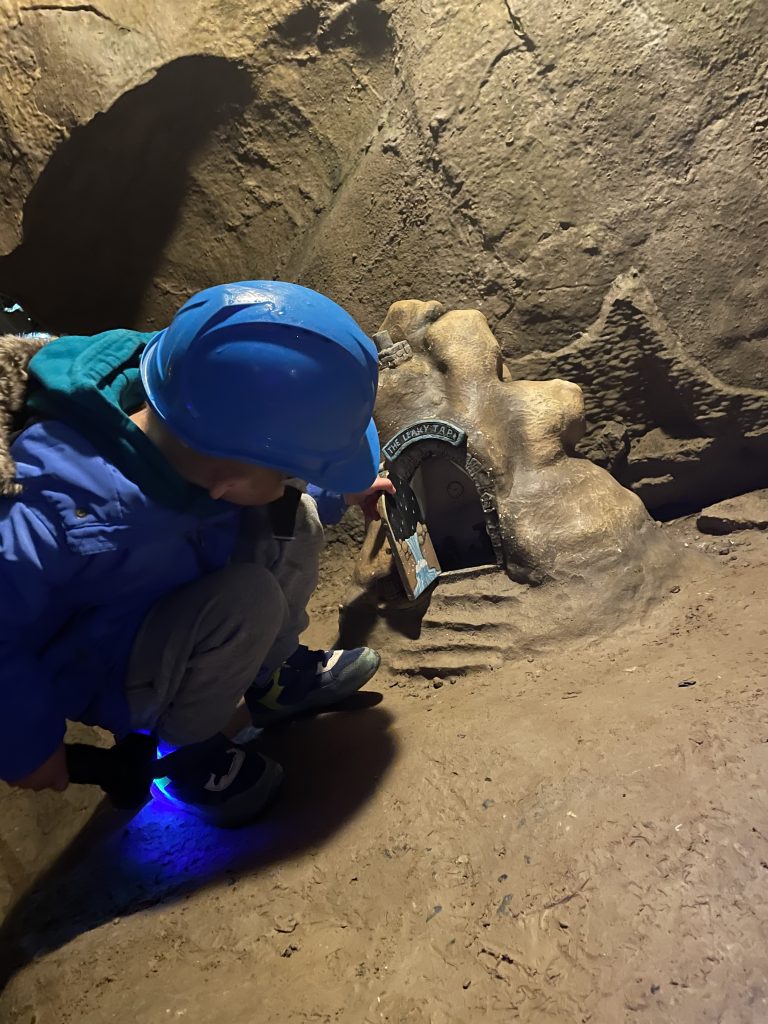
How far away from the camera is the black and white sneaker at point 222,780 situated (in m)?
1.93

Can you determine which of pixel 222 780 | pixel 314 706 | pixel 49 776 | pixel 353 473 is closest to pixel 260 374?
pixel 353 473

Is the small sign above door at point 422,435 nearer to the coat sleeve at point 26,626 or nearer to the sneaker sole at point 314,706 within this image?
the sneaker sole at point 314,706

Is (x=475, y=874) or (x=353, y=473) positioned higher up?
(x=353, y=473)

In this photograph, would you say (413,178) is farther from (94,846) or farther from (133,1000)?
(133,1000)

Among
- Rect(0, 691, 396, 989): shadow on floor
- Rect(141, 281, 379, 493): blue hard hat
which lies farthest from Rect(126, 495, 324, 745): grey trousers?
Rect(141, 281, 379, 493): blue hard hat

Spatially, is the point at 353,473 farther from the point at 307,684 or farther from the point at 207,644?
the point at 307,684

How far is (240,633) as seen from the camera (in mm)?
1820

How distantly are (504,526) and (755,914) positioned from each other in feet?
4.79

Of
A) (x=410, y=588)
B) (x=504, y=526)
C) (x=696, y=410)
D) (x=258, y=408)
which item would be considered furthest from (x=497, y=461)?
(x=258, y=408)

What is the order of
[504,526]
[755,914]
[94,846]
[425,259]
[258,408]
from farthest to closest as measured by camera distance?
[425,259] < [504,526] < [94,846] < [258,408] < [755,914]

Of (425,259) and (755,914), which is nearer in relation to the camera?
(755,914)

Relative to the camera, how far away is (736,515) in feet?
9.77

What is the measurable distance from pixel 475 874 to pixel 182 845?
2.91 ft

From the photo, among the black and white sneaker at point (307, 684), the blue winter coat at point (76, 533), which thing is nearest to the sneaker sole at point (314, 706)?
the black and white sneaker at point (307, 684)
